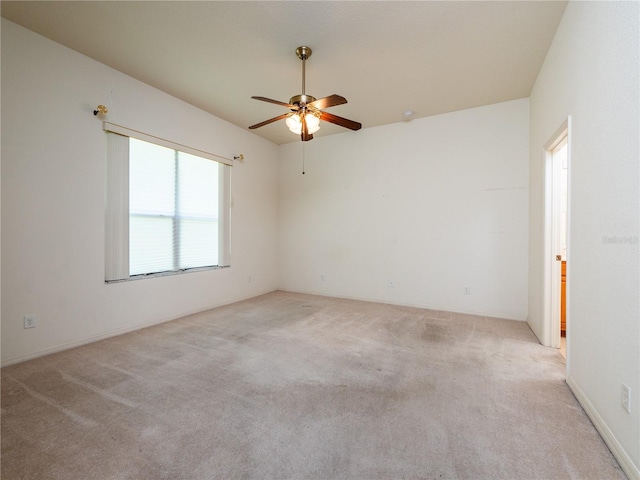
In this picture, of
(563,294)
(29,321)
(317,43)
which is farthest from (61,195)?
(563,294)

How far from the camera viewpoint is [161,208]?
11.7 feet

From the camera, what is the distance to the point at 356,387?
6.69 feet

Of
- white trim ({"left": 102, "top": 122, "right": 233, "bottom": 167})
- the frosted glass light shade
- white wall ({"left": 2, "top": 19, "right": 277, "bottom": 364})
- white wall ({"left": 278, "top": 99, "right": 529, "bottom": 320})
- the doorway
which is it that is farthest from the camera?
white wall ({"left": 278, "top": 99, "right": 529, "bottom": 320})

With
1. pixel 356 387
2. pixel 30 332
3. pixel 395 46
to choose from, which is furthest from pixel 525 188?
pixel 30 332

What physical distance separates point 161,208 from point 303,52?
2553 millimetres

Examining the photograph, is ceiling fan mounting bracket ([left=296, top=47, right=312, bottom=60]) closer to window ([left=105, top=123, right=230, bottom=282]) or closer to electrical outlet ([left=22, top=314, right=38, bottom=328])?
window ([left=105, top=123, right=230, bottom=282])

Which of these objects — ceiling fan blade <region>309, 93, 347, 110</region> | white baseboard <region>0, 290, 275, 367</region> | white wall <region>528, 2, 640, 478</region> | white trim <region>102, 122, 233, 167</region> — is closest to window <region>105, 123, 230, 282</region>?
white trim <region>102, 122, 233, 167</region>

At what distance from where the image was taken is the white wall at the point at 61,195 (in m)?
2.36

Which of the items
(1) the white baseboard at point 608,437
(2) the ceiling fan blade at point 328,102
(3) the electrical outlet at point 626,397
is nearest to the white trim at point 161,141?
(2) the ceiling fan blade at point 328,102

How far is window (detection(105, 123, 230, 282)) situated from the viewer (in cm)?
306

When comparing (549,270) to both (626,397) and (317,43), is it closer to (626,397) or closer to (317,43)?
(626,397)

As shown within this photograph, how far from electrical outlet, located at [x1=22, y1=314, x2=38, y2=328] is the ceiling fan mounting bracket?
138 inches

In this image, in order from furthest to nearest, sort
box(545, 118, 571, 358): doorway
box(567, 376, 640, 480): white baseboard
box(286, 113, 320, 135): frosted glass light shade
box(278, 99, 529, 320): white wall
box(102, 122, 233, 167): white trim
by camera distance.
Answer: box(278, 99, 529, 320): white wall
box(102, 122, 233, 167): white trim
box(545, 118, 571, 358): doorway
box(286, 113, 320, 135): frosted glass light shade
box(567, 376, 640, 480): white baseboard

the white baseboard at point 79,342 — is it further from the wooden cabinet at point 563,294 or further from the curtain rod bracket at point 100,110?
the wooden cabinet at point 563,294
